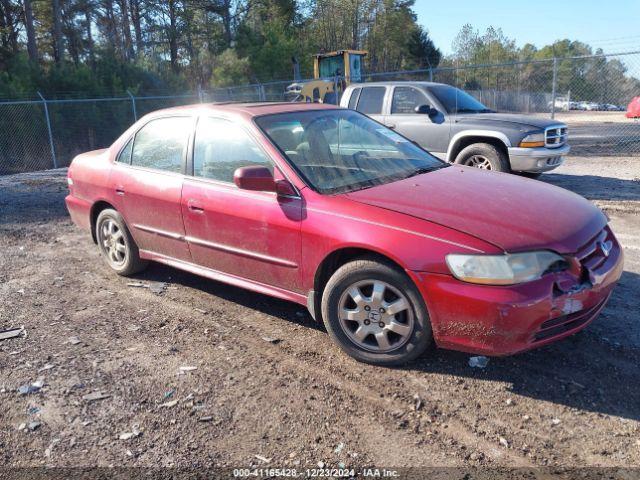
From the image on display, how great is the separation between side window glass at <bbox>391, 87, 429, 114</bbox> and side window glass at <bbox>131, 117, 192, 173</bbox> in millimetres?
5546

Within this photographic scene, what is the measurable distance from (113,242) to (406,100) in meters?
6.01

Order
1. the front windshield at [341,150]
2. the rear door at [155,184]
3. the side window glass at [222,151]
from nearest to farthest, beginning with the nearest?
1. the front windshield at [341,150]
2. the side window glass at [222,151]
3. the rear door at [155,184]

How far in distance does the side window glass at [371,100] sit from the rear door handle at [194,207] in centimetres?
601

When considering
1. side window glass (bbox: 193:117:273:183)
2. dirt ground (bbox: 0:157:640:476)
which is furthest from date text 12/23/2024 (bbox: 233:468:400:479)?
side window glass (bbox: 193:117:273:183)

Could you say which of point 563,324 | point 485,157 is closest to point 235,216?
point 563,324

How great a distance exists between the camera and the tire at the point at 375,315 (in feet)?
10.6

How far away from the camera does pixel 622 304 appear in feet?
13.9

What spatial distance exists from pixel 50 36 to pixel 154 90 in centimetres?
1142

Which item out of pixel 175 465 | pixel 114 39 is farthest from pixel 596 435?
pixel 114 39

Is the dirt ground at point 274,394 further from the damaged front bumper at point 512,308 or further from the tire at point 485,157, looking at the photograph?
the tire at point 485,157

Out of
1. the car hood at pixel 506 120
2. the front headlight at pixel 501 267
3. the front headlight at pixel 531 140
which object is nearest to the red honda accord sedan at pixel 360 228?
the front headlight at pixel 501 267

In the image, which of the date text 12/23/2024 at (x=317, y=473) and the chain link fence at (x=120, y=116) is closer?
the date text 12/23/2024 at (x=317, y=473)

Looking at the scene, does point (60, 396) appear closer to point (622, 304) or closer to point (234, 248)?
point (234, 248)

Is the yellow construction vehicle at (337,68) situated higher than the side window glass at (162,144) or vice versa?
the yellow construction vehicle at (337,68)
